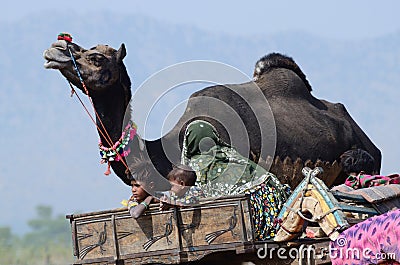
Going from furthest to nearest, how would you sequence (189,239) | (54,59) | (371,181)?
(54,59) → (371,181) → (189,239)

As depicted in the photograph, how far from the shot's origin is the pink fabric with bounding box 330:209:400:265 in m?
5.61

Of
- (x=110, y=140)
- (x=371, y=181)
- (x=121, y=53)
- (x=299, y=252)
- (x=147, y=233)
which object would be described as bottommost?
(x=299, y=252)

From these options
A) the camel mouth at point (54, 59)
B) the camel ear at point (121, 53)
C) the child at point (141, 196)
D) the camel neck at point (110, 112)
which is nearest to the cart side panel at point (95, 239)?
the child at point (141, 196)

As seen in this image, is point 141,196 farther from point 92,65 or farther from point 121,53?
point 121,53

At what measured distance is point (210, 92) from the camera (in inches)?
410

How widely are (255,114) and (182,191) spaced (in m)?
3.72

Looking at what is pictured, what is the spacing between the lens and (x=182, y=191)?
6879 mm

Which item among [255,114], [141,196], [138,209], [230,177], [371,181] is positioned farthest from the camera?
[255,114]

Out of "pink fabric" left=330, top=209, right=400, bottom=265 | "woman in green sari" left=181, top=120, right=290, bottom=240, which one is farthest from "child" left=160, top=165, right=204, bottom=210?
"pink fabric" left=330, top=209, right=400, bottom=265

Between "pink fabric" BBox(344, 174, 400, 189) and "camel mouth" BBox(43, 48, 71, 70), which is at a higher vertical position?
"camel mouth" BBox(43, 48, 71, 70)

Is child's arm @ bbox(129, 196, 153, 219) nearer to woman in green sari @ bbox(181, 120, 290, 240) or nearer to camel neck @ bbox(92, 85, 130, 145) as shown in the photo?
woman in green sari @ bbox(181, 120, 290, 240)

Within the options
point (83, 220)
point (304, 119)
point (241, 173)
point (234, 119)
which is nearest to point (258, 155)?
point (234, 119)

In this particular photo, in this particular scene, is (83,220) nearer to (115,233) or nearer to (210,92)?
(115,233)

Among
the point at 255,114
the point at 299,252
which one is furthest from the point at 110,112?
the point at 299,252
